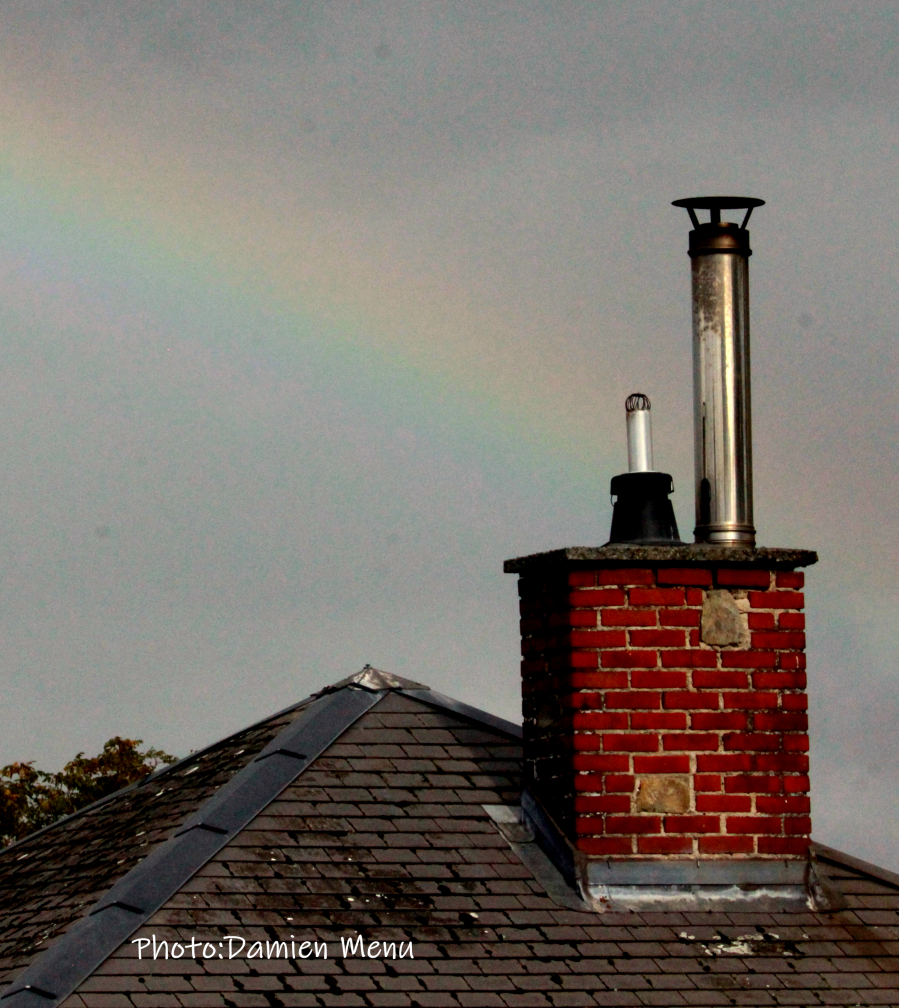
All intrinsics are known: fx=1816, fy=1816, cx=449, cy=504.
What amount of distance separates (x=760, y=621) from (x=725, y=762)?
2.24 ft

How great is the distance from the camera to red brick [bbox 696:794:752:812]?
8.18 metres

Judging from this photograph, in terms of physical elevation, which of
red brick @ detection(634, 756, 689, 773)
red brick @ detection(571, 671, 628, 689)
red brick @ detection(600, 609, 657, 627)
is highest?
red brick @ detection(600, 609, 657, 627)

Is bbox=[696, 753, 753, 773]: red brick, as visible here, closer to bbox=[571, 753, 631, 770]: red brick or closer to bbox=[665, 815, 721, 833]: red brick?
bbox=[665, 815, 721, 833]: red brick

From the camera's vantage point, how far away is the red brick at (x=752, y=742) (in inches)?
325

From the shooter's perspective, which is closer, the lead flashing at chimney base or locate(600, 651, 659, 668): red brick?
the lead flashing at chimney base

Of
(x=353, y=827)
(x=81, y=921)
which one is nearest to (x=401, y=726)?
(x=353, y=827)

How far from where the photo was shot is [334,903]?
304 inches

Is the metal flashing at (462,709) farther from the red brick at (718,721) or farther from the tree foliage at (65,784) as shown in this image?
the tree foliage at (65,784)

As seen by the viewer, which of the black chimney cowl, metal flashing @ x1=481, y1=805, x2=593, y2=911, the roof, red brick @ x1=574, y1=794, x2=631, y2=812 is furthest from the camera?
the black chimney cowl

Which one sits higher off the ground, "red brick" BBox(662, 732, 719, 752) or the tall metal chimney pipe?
the tall metal chimney pipe

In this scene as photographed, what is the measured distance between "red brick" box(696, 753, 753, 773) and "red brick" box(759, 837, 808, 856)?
1.10 ft

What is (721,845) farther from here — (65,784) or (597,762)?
(65,784)

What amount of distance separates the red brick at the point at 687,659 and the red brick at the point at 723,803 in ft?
1.93

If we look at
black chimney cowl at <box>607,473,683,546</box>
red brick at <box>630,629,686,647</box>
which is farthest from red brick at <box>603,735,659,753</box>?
black chimney cowl at <box>607,473,683,546</box>
